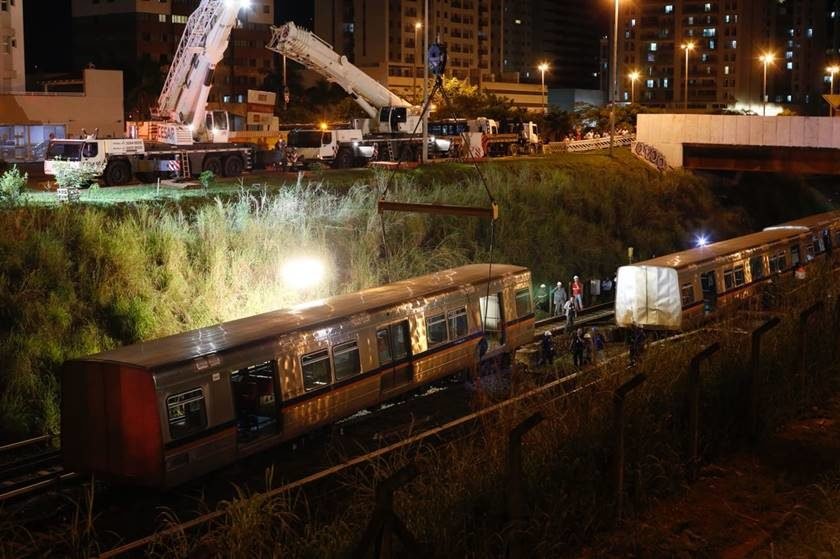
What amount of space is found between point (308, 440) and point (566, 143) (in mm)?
42161

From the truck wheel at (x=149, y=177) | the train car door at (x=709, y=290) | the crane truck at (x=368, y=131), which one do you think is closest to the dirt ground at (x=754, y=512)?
the train car door at (x=709, y=290)

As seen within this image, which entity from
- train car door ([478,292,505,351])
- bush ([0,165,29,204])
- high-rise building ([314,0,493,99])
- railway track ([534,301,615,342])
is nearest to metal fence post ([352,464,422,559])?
train car door ([478,292,505,351])

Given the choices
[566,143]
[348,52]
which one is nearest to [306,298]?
[566,143]

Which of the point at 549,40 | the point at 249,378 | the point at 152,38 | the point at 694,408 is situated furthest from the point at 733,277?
the point at 549,40

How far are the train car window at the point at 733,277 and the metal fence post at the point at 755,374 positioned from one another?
14014mm

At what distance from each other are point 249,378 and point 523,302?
8.54m

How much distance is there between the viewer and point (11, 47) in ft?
189

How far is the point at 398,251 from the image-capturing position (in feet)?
90.9

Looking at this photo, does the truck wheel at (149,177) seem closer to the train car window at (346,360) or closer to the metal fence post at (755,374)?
the train car window at (346,360)

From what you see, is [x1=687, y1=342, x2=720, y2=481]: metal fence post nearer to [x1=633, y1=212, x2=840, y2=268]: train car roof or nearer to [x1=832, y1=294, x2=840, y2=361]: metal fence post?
[x1=832, y1=294, x2=840, y2=361]: metal fence post

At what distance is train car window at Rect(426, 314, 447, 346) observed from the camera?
1795cm

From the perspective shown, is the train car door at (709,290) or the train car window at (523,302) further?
the train car door at (709,290)

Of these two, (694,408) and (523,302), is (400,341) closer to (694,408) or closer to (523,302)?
(523,302)

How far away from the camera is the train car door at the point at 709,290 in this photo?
2452 cm
